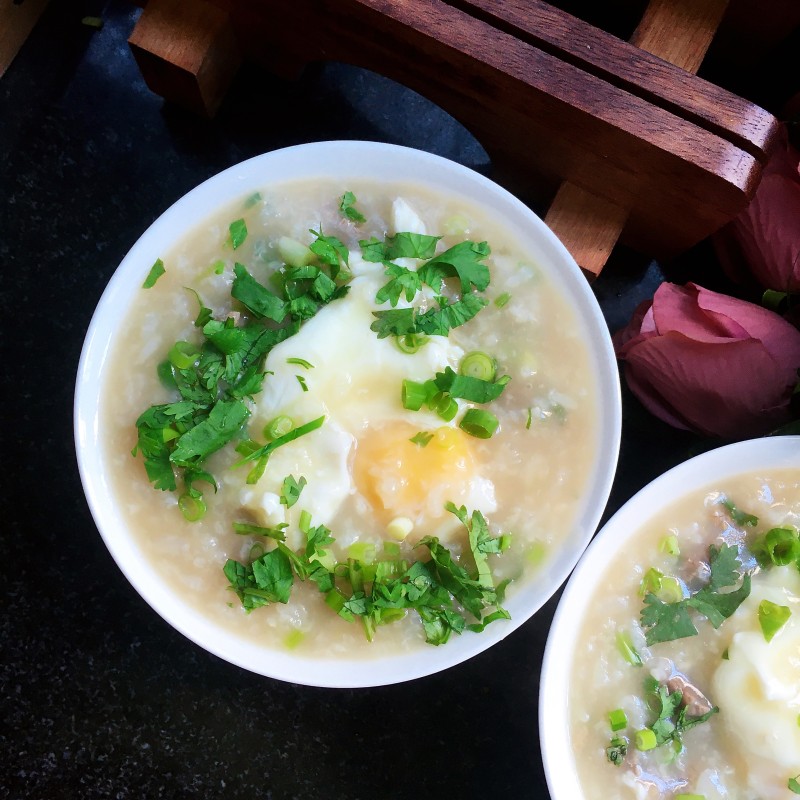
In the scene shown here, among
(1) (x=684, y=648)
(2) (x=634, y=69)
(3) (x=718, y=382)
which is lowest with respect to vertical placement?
(1) (x=684, y=648)

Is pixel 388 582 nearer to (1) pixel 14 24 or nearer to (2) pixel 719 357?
(2) pixel 719 357

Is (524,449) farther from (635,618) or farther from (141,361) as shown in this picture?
(141,361)

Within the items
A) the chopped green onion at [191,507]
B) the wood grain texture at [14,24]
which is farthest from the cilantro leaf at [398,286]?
the wood grain texture at [14,24]

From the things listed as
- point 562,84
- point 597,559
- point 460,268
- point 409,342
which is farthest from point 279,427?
point 562,84

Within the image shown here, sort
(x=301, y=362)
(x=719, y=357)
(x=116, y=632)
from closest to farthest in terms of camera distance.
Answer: (x=301, y=362), (x=719, y=357), (x=116, y=632)

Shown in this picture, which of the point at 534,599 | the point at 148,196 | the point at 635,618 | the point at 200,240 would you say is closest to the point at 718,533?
the point at 635,618
